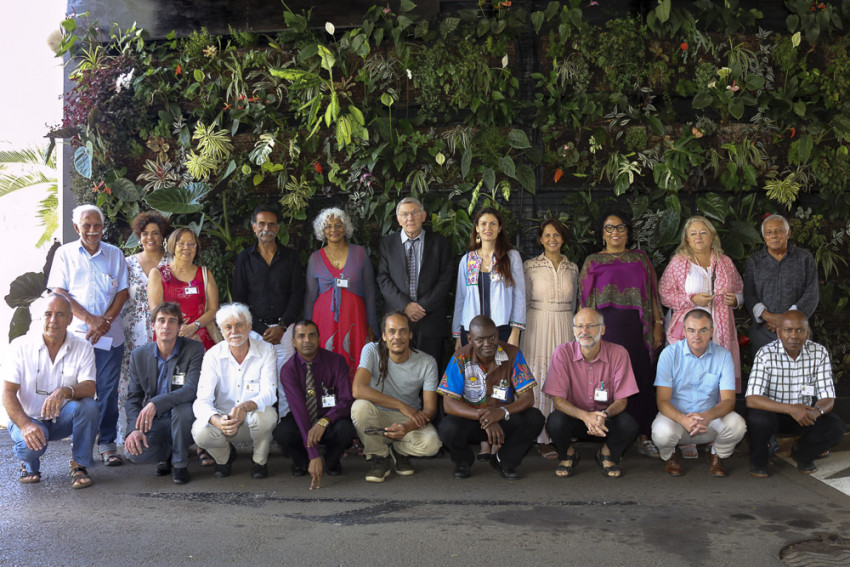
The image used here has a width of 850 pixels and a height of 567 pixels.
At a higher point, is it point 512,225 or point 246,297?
point 512,225

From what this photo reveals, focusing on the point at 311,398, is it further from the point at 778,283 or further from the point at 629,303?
the point at 778,283

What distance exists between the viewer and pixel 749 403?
15.0 ft

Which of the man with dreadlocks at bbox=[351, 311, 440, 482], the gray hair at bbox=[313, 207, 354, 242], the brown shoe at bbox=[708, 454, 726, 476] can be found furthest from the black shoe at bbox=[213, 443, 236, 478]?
the brown shoe at bbox=[708, 454, 726, 476]

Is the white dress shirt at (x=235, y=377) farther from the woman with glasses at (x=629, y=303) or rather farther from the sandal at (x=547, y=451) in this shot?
the woman with glasses at (x=629, y=303)

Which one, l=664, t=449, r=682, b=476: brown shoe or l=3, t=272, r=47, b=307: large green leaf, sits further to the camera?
l=3, t=272, r=47, b=307: large green leaf

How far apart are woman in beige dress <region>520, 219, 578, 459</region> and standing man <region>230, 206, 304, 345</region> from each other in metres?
1.62

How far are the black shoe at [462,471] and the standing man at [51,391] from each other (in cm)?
208

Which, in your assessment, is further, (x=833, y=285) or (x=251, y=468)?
(x=833, y=285)

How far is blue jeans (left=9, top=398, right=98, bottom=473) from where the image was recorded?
445 centimetres

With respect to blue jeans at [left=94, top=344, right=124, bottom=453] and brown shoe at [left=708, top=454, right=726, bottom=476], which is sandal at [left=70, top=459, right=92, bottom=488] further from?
brown shoe at [left=708, top=454, right=726, bottom=476]

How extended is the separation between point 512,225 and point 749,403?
7.91 ft

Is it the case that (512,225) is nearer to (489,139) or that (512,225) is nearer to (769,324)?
(489,139)

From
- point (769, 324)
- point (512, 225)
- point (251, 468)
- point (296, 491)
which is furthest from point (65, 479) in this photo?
point (769, 324)

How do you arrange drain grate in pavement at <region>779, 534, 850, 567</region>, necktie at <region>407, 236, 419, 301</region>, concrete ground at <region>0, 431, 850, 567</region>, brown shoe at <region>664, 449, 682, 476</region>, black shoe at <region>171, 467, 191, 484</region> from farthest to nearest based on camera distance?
necktie at <region>407, 236, 419, 301</region> → brown shoe at <region>664, 449, 682, 476</region> → black shoe at <region>171, 467, 191, 484</region> → concrete ground at <region>0, 431, 850, 567</region> → drain grate in pavement at <region>779, 534, 850, 567</region>
